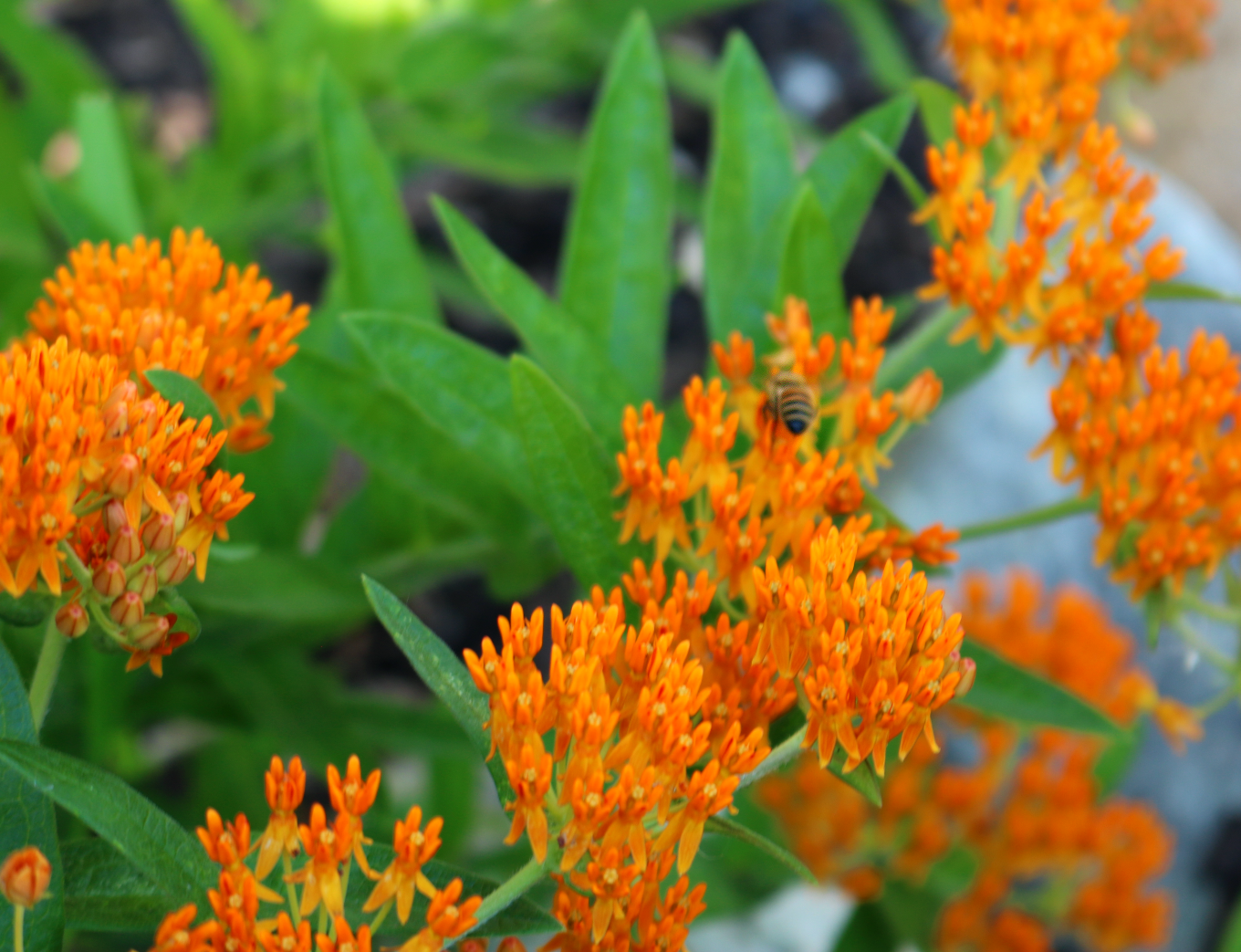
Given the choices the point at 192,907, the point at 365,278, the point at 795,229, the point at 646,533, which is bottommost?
the point at 192,907

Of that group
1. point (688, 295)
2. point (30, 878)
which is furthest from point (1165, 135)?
point (30, 878)

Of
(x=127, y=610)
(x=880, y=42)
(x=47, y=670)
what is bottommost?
(x=47, y=670)

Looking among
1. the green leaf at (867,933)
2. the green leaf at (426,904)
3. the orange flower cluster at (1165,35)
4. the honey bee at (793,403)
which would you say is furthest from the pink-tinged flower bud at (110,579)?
the orange flower cluster at (1165,35)

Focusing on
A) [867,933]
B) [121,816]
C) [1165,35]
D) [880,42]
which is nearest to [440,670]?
[121,816]

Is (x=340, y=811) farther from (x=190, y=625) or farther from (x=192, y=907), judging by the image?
(x=190, y=625)

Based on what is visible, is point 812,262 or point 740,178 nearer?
point 812,262

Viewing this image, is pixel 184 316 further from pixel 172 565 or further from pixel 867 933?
pixel 867 933
